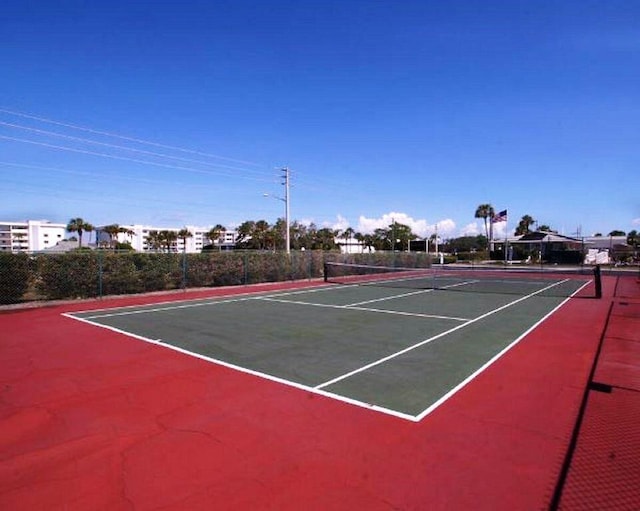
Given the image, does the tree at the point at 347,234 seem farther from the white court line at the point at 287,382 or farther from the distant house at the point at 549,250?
the white court line at the point at 287,382

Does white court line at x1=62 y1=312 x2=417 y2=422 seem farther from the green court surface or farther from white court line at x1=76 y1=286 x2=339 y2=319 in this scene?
white court line at x1=76 y1=286 x2=339 y2=319

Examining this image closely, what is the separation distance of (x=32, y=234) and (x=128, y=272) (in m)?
166

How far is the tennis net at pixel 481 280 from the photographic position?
2536cm

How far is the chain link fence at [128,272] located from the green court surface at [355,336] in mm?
3807

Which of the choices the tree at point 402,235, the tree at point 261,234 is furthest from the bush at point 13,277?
the tree at point 402,235

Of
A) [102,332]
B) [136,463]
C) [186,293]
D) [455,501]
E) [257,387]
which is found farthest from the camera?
[186,293]

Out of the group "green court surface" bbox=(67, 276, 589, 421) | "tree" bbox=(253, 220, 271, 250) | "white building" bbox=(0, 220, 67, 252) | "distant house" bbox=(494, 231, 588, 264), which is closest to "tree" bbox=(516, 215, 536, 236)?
"distant house" bbox=(494, 231, 588, 264)

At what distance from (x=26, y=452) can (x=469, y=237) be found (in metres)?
172

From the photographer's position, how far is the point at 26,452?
5.20 m

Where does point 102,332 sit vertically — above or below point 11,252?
below

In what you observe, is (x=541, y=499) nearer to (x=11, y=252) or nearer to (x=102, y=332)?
(x=102, y=332)

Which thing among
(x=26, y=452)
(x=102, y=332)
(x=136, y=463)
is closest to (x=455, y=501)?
(x=136, y=463)

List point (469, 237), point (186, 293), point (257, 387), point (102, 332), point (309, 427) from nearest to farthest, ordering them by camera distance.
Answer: point (309, 427)
point (257, 387)
point (102, 332)
point (186, 293)
point (469, 237)

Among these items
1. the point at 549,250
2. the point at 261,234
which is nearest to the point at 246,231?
the point at 261,234
